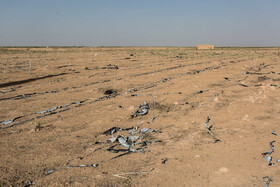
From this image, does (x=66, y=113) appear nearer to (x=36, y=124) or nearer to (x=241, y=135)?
(x=36, y=124)

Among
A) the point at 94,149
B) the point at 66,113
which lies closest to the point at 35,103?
the point at 66,113

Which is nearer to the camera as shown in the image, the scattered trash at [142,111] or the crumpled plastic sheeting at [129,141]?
the crumpled plastic sheeting at [129,141]

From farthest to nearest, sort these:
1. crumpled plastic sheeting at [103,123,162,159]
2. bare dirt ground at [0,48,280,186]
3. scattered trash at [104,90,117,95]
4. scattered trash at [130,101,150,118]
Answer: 1. scattered trash at [104,90,117,95]
2. scattered trash at [130,101,150,118]
3. crumpled plastic sheeting at [103,123,162,159]
4. bare dirt ground at [0,48,280,186]

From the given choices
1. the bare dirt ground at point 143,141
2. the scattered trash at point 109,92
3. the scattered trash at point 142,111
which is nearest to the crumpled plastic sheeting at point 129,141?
the bare dirt ground at point 143,141

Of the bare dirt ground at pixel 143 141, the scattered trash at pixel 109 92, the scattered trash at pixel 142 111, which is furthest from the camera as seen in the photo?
the scattered trash at pixel 109 92

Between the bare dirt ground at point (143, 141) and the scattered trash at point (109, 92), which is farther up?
the scattered trash at point (109, 92)

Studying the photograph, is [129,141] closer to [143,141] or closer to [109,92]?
[143,141]

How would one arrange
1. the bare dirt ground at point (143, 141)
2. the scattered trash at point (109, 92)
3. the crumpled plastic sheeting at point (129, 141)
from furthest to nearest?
the scattered trash at point (109, 92)
the crumpled plastic sheeting at point (129, 141)
the bare dirt ground at point (143, 141)


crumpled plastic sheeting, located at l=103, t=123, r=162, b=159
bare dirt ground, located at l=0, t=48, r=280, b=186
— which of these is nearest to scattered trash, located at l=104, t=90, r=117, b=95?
bare dirt ground, located at l=0, t=48, r=280, b=186

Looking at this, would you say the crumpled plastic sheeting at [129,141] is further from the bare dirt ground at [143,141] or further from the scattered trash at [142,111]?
the scattered trash at [142,111]

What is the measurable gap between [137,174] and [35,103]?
4.48 metres

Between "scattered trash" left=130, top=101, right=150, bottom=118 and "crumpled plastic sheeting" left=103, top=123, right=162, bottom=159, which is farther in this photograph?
"scattered trash" left=130, top=101, right=150, bottom=118

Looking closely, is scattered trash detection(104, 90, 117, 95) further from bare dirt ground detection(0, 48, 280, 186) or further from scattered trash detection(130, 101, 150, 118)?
scattered trash detection(130, 101, 150, 118)

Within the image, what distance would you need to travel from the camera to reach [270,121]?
15.1 ft
